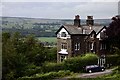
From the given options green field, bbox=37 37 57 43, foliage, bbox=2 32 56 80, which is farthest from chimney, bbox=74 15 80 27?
foliage, bbox=2 32 56 80

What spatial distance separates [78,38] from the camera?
3676mm

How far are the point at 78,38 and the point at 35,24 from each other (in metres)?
0.52

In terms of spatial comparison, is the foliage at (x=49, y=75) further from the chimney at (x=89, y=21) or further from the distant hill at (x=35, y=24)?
the chimney at (x=89, y=21)

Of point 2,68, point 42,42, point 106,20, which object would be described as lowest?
point 2,68

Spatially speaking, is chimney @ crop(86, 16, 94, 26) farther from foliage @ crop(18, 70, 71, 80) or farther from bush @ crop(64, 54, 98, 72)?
foliage @ crop(18, 70, 71, 80)

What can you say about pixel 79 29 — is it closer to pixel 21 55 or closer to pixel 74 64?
pixel 74 64

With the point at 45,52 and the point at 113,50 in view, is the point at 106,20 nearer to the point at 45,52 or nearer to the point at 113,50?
the point at 113,50

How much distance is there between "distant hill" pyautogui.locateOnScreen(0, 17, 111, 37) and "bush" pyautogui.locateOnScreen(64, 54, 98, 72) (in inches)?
15.0

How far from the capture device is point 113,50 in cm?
372

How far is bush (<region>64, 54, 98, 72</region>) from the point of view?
12.1 ft

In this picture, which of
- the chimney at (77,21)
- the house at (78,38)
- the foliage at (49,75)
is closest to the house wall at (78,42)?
the house at (78,38)

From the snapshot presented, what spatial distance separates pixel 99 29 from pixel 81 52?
34 cm

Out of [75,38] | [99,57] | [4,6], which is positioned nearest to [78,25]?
[75,38]

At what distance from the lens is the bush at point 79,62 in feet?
12.1
